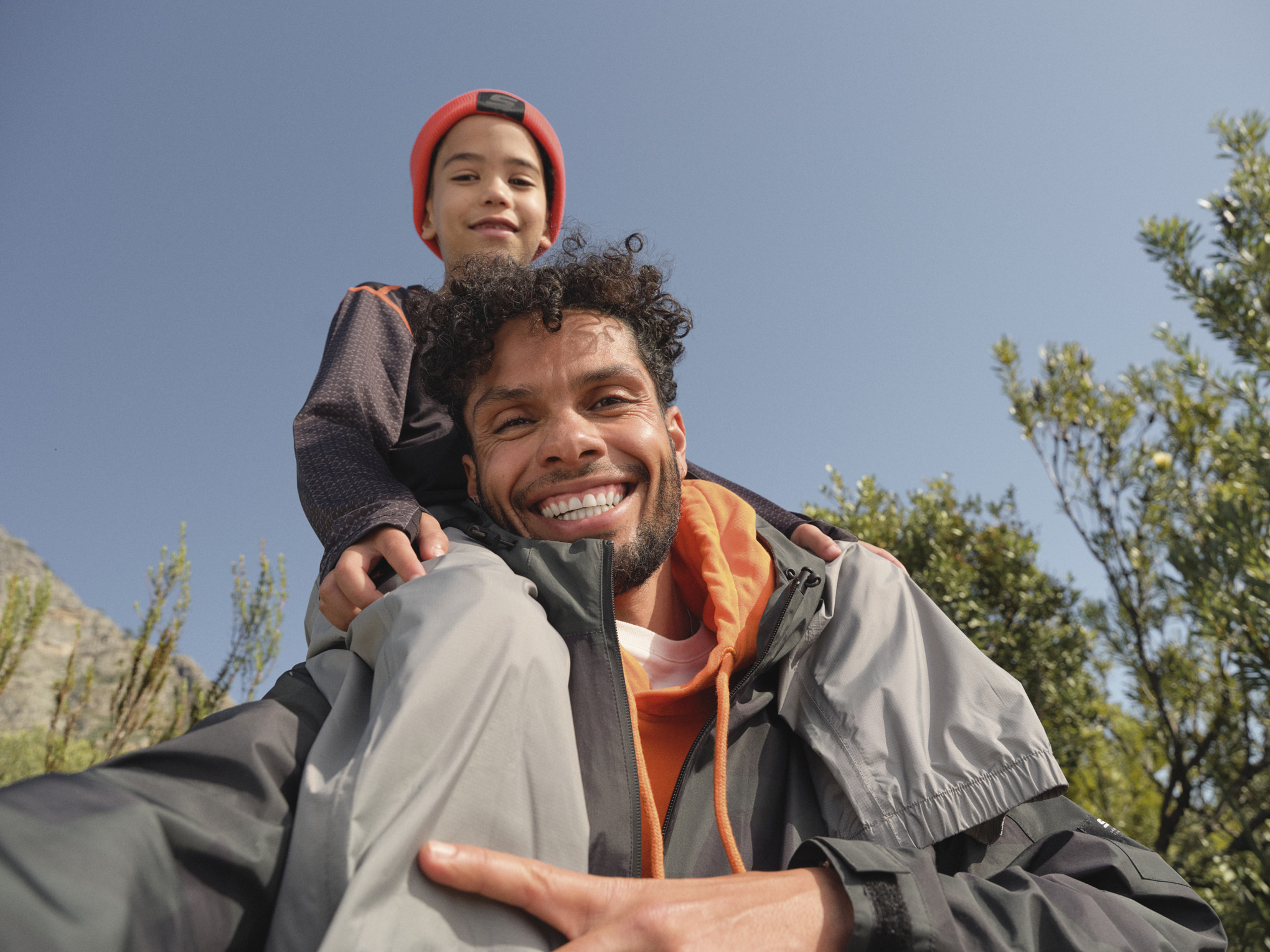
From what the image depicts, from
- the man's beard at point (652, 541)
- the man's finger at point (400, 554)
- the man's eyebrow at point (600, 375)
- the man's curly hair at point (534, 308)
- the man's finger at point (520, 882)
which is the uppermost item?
the man's curly hair at point (534, 308)

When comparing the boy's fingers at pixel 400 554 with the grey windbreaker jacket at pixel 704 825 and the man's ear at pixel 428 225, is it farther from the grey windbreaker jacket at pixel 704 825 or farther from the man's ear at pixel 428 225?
the man's ear at pixel 428 225

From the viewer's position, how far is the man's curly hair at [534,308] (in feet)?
7.55

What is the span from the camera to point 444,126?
333 cm

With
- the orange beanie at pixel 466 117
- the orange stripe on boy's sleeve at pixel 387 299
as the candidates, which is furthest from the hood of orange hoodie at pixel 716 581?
the orange beanie at pixel 466 117

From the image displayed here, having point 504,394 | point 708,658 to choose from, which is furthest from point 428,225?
point 708,658

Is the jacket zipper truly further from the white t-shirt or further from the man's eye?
the man's eye

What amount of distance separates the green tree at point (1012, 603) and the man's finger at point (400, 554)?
4151 millimetres

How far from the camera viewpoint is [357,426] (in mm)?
2305

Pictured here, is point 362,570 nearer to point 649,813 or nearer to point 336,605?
point 336,605

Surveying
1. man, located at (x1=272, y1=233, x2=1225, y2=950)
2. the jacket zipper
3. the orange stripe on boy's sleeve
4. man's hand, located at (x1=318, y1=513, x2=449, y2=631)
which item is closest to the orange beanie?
the orange stripe on boy's sleeve

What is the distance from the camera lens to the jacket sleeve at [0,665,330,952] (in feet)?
2.74

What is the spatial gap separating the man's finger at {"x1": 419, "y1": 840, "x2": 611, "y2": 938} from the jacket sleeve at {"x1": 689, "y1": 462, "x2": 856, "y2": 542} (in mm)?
1355

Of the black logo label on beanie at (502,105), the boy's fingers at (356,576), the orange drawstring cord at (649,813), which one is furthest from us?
the black logo label on beanie at (502,105)

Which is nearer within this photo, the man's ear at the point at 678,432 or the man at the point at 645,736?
the man at the point at 645,736
